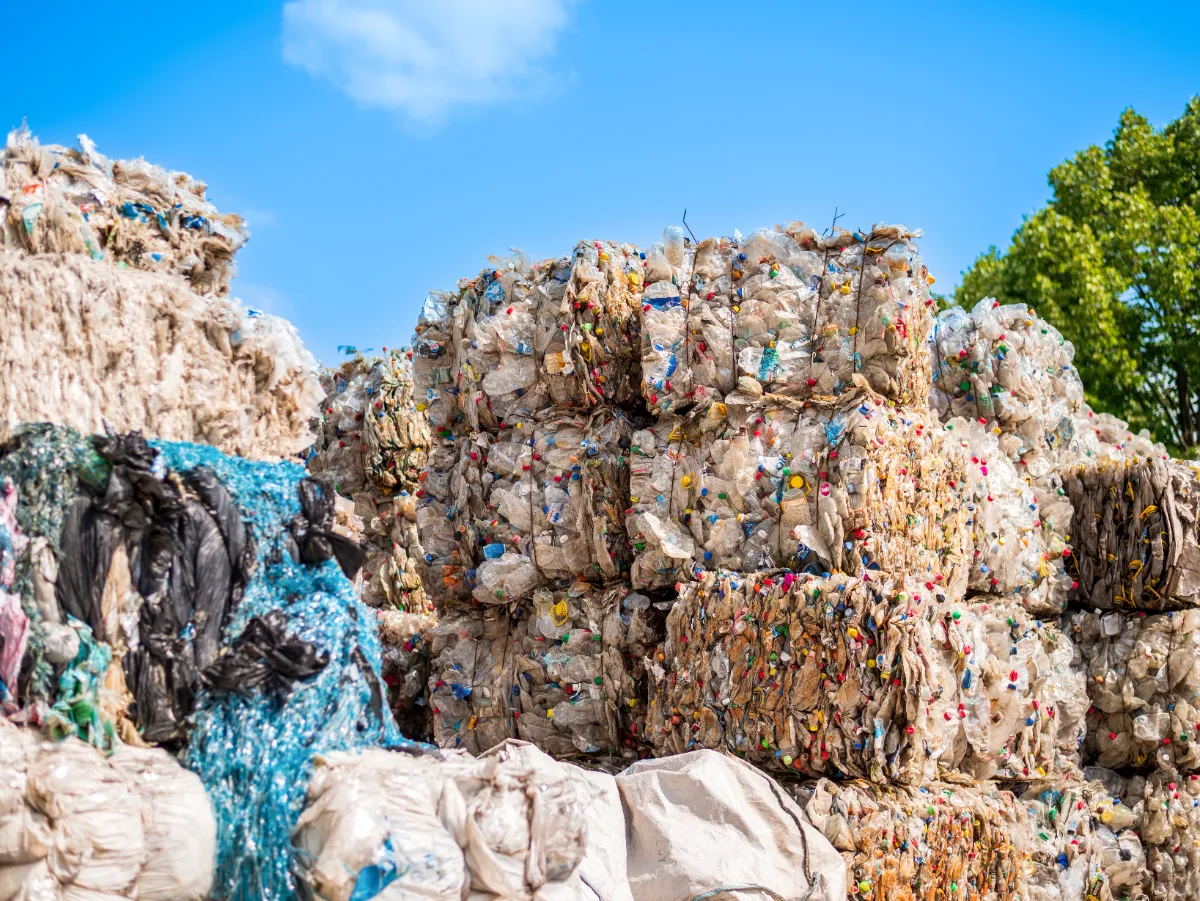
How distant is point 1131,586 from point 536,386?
100 inches

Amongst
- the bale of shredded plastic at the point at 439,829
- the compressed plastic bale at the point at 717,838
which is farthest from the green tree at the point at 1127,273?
the bale of shredded plastic at the point at 439,829

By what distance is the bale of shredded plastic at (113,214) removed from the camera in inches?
128

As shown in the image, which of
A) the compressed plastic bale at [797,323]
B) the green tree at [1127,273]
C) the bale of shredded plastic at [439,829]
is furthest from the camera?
the green tree at [1127,273]

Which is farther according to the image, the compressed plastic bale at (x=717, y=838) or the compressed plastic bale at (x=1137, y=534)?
the compressed plastic bale at (x=1137, y=534)

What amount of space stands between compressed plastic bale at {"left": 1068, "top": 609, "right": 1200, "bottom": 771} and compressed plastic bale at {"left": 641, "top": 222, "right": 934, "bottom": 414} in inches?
63.1

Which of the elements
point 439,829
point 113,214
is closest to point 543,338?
point 113,214

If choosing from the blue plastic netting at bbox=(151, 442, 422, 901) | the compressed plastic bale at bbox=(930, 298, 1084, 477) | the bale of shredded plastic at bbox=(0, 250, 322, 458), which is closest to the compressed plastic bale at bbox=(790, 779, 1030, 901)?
the blue plastic netting at bbox=(151, 442, 422, 901)

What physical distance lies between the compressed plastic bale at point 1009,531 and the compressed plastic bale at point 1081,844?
0.73 metres

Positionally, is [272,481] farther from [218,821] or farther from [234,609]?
[218,821]

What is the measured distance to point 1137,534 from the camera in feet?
15.9

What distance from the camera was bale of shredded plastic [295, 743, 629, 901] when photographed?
2.28 m

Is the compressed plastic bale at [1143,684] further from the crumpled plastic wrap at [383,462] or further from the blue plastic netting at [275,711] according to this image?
the blue plastic netting at [275,711]

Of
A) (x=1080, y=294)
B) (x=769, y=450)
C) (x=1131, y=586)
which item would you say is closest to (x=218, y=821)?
(x=769, y=450)

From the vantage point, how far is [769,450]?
3883 mm
